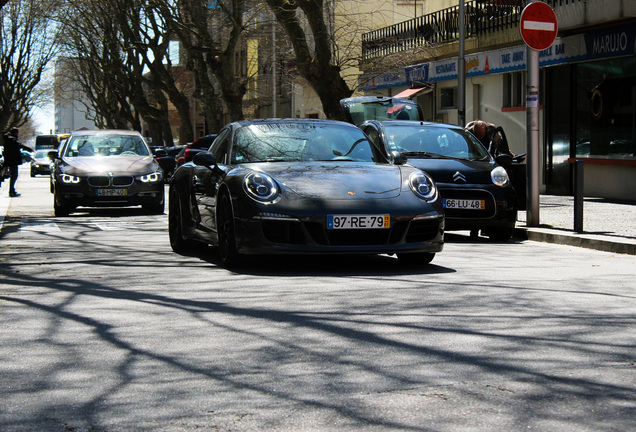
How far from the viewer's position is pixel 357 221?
8.48 m

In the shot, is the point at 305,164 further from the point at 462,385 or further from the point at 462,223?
the point at 462,385

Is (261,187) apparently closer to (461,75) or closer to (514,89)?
(514,89)

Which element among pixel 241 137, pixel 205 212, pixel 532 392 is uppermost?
pixel 241 137

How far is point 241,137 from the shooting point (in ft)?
32.9

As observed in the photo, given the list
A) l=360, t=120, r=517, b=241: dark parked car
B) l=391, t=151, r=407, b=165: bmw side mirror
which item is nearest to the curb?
l=360, t=120, r=517, b=241: dark parked car

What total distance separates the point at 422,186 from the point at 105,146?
11.7 meters

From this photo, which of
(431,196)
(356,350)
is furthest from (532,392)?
(431,196)

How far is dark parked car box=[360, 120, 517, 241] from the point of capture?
41.0 ft

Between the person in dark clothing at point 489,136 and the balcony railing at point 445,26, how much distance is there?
6351 mm

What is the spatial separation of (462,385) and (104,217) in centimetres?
1440

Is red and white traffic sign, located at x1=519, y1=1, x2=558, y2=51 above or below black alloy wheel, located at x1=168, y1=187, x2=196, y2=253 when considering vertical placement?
above

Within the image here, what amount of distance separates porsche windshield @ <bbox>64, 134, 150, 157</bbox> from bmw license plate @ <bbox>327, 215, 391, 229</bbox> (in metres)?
11.7

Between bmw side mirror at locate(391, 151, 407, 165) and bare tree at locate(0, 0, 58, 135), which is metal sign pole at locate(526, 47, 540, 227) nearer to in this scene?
bmw side mirror at locate(391, 151, 407, 165)

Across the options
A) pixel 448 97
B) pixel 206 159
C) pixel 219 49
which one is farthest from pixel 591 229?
pixel 219 49
